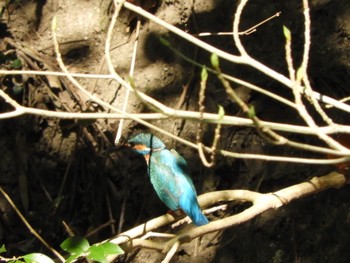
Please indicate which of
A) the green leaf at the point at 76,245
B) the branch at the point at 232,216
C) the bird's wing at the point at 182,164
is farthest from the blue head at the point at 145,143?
the green leaf at the point at 76,245

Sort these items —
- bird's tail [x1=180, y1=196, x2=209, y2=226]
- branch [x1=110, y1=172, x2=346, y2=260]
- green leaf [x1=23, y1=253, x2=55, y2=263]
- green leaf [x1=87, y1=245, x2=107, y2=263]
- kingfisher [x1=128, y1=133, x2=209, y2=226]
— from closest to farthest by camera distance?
green leaf [x1=87, y1=245, x2=107, y2=263] → green leaf [x1=23, y1=253, x2=55, y2=263] → branch [x1=110, y1=172, x2=346, y2=260] → bird's tail [x1=180, y1=196, x2=209, y2=226] → kingfisher [x1=128, y1=133, x2=209, y2=226]

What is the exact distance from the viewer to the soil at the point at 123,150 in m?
3.45

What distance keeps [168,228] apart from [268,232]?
62 cm

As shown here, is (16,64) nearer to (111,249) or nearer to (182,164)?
(182,164)

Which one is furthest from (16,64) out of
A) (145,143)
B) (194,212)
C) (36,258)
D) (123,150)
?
(36,258)

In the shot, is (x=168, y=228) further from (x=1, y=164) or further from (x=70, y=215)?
(x=1, y=164)

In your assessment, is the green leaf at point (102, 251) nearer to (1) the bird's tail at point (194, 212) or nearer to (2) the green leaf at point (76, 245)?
(2) the green leaf at point (76, 245)

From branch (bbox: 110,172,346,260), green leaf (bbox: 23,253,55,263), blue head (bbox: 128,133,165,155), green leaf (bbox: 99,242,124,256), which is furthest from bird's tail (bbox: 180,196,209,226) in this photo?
green leaf (bbox: 23,253,55,263)

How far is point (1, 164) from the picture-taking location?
3.52m

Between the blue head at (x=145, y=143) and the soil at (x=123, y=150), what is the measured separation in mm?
188

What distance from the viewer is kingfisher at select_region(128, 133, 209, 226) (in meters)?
3.28

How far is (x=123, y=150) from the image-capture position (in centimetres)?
354

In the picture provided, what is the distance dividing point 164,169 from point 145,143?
20 centimetres

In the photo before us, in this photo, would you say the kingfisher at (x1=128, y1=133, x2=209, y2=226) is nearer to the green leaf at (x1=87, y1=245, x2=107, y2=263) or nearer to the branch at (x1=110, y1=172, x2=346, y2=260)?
the branch at (x1=110, y1=172, x2=346, y2=260)
